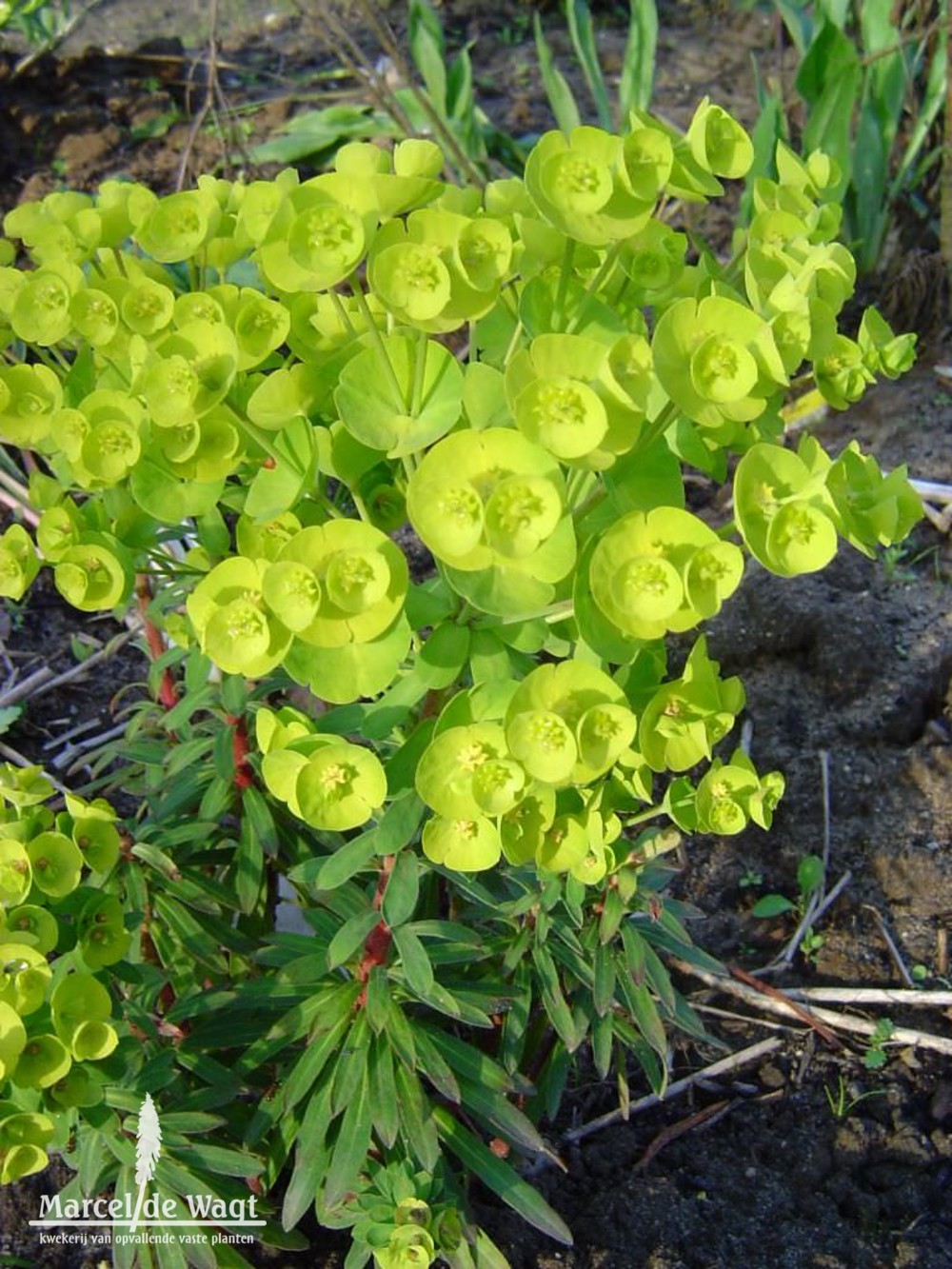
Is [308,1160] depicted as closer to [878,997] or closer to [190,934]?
[190,934]

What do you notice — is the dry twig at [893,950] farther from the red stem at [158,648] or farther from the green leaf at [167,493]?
the green leaf at [167,493]

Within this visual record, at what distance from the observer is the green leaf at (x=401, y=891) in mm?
1603

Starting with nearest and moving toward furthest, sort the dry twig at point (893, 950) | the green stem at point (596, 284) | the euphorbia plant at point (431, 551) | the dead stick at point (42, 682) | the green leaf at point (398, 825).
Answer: the euphorbia plant at point (431, 551), the green stem at point (596, 284), the green leaf at point (398, 825), the dry twig at point (893, 950), the dead stick at point (42, 682)

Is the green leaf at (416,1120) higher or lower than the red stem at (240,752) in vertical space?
lower

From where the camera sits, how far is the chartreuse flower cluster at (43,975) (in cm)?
140

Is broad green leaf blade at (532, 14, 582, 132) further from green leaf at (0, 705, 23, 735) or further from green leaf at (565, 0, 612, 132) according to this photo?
green leaf at (0, 705, 23, 735)

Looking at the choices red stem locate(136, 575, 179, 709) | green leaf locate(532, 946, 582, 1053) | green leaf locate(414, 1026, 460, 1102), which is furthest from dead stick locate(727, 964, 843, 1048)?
red stem locate(136, 575, 179, 709)

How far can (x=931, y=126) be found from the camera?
406 centimetres

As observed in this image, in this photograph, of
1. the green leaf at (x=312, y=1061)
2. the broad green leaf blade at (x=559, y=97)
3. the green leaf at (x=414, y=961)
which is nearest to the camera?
the green leaf at (x=414, y=961)

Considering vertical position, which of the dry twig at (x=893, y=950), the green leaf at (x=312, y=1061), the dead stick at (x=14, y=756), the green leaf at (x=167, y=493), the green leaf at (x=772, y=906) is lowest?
the dry twig at (x=893, y=950)

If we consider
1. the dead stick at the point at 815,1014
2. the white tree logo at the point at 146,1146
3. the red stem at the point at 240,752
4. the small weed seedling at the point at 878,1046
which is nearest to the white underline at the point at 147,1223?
the white tree logo at the point at 146,1146

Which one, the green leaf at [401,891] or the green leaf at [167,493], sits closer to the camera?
the green leaf at [167,493]

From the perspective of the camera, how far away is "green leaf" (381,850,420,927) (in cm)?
160

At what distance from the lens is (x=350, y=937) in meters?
1.71
